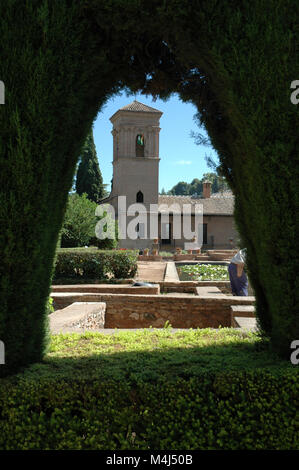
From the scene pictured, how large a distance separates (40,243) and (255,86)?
181 centimetres

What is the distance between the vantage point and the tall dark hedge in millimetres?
2281

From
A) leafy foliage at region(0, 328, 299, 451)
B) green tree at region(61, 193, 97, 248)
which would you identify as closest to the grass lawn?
leafy foliage at region(0, 328, 299, 451)

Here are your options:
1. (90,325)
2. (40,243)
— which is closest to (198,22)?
(40,243)

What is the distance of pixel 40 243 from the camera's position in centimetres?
242

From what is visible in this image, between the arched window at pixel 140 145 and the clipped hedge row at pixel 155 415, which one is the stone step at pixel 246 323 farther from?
the arched window at pixel 140 145

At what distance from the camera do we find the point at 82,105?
2.64 metres

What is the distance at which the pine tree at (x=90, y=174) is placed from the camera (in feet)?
94.0

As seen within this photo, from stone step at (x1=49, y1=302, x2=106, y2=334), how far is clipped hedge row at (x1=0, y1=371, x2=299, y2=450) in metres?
1.59

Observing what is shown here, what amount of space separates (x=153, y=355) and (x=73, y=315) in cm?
204

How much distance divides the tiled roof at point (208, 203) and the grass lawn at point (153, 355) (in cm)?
2486

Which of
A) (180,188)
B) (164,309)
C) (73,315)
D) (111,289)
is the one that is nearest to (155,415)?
Result: (73,315)

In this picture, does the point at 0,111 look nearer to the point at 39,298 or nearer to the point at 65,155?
the point at 65,155

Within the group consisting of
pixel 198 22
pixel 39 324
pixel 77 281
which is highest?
pixel 198 22

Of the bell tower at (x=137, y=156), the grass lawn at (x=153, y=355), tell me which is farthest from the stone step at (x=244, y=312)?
the bell tower at (x=137, y=156)
